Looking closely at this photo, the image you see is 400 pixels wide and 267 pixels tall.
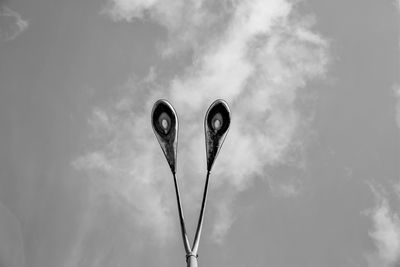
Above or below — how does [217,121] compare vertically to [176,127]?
above

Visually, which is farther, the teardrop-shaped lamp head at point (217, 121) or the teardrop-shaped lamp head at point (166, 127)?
the teardrop-shaped lamp head at point (217, 121)

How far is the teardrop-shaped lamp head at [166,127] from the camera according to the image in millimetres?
14789

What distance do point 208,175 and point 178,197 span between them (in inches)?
61.0

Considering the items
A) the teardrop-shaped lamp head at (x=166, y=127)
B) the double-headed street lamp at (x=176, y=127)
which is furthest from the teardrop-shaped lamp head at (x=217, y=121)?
the teardrop-shaped lamp head at (x=166, y=127)

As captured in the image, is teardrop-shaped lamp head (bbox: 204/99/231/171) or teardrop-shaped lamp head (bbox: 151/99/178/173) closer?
teardrop-shaped lamp head (bbox: 151/99/178/173)

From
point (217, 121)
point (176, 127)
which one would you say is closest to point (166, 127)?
point (176, 127)

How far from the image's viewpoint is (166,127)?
15203 mm

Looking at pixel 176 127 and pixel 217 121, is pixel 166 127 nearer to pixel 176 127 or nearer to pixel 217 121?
pixel 176 127

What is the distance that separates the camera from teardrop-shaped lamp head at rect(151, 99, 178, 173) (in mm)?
14789

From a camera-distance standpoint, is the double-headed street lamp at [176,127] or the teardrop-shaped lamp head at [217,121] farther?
the teardrop-shaped lamp head at [217,121]

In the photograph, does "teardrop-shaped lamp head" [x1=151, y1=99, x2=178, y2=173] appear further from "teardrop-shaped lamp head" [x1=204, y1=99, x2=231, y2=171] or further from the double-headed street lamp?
"teardrop-shaped lamp head" [x1=204, y1=99, x2=231, y2=171]

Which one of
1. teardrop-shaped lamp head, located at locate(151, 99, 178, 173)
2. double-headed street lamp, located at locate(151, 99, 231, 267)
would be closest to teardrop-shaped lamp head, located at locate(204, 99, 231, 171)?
double-headed street lamp, located at locate(151, 99, 231, 267)

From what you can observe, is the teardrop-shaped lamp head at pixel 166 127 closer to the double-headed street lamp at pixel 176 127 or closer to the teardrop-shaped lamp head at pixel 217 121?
the double-headed street lamp at pixel 176 127

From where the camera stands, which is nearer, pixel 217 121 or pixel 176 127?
pixel 176 127
